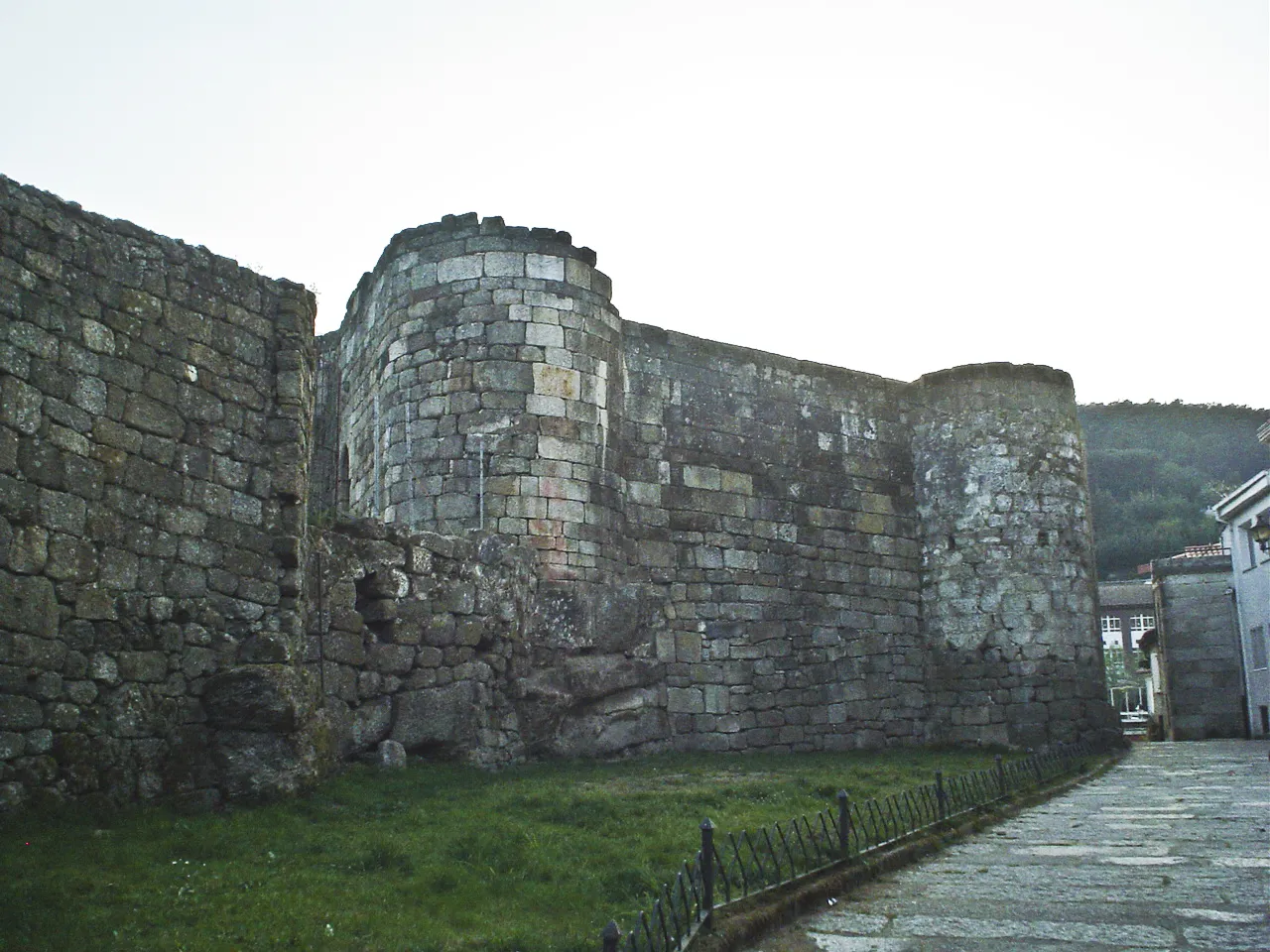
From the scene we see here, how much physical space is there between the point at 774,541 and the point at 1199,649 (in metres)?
17.4

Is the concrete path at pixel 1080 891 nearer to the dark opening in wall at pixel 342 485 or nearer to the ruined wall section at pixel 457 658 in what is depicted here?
the ruined wall section at pixel 457 658

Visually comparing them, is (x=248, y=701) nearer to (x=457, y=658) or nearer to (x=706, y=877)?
(x=457, y=658)

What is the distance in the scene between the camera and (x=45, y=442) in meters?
7.98

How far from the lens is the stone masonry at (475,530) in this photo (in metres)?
8.24

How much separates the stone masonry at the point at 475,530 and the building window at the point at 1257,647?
10.4m

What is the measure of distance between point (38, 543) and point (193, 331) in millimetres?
2215

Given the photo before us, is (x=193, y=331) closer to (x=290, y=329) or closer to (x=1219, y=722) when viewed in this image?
(x=290, y=329)

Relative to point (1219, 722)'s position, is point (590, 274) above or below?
above

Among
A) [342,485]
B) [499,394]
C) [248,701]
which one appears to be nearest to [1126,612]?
[342,485]

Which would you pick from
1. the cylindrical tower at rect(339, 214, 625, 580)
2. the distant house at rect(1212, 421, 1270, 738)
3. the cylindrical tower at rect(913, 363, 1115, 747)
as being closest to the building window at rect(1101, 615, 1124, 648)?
the distant house at rect(1212, 421, 1270, 738)

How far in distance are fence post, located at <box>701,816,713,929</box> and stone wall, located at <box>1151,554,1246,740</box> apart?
25944mm

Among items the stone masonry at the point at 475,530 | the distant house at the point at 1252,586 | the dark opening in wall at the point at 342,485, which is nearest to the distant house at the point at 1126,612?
the distant house at the point at 1252,586

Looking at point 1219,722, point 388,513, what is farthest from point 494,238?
point 1219,722

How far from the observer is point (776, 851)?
816cm
